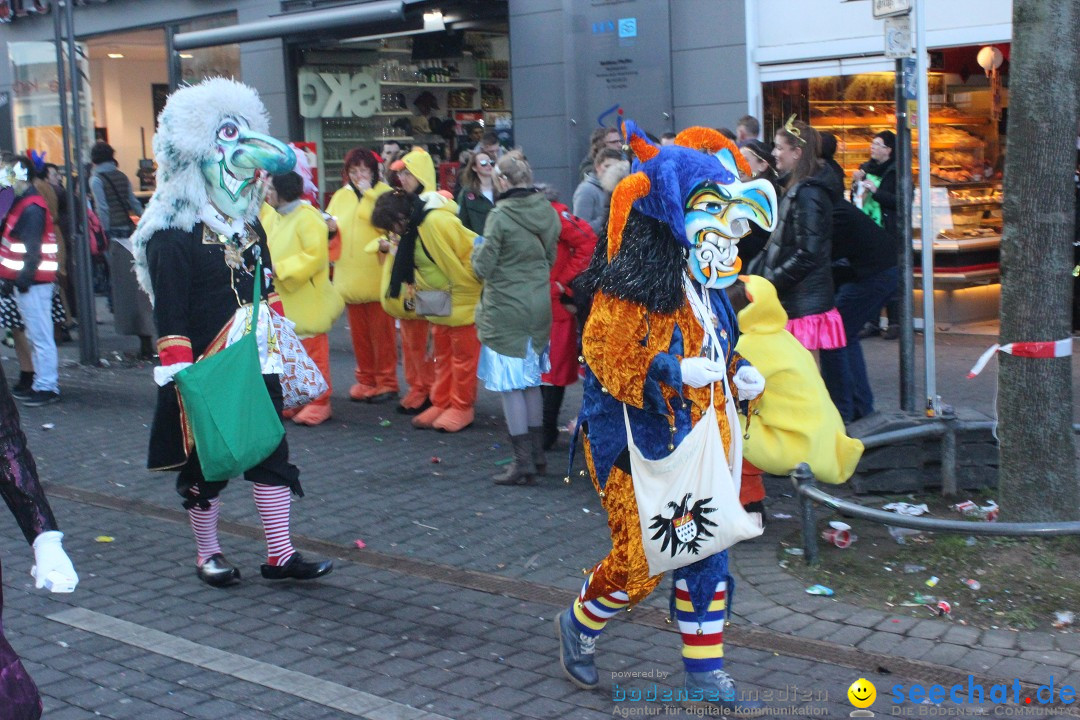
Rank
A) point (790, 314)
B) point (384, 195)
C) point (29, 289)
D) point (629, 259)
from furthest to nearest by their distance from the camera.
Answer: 1. point (29, 289)
2. point (384, 195)
3. point (790, 314)
4. point (629, 259)

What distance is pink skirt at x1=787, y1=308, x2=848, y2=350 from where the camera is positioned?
7504 millimetres

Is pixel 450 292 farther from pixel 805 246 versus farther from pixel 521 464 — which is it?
pixel 805 246

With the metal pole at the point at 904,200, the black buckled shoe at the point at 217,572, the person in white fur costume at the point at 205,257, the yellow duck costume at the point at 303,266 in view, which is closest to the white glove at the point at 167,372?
the person in white fur costume at the point at 205,257

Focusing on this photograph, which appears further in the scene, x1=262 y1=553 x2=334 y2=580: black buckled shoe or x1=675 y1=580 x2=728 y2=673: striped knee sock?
x1=262 y1=553 x2=334 y2=580: black buckled shoe

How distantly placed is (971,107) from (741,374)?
9.10m

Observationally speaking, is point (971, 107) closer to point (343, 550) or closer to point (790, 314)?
point (790, 314)

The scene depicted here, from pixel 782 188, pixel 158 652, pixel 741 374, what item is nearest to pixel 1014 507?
pixel 741 374

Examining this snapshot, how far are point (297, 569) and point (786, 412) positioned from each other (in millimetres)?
2418

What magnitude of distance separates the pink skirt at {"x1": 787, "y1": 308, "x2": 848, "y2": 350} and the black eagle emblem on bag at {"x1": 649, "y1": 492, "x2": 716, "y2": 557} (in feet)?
12.2

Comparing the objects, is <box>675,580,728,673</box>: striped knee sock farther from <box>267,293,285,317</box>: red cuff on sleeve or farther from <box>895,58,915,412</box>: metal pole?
<box>895,58,915,412</box>: metal pole

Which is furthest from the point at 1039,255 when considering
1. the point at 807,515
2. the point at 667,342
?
the point at 667,342

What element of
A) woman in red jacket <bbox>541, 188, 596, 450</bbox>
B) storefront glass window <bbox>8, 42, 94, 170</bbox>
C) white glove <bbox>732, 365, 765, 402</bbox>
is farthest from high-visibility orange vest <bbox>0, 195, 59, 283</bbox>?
storefront glass window <bbox>8, 42, 94, 170</bbox>

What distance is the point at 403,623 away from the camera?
5.25 m

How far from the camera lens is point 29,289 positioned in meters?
9.93
